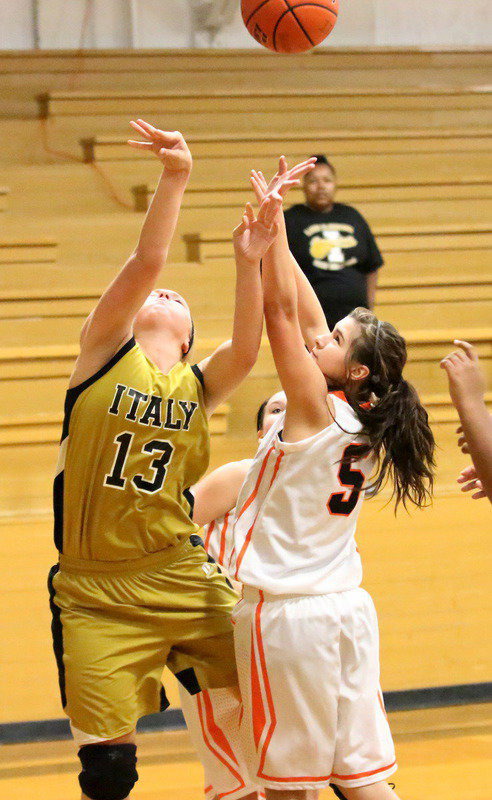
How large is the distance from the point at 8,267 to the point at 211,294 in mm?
1188

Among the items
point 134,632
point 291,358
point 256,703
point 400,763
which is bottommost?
point 400,763

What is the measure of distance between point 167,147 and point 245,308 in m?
0.41

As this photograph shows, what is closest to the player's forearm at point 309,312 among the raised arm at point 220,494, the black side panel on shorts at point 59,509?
the raised arm at point 220,494

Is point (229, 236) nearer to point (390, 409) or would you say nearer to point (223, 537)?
point (223, 537)

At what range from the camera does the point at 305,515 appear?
2.46 metres

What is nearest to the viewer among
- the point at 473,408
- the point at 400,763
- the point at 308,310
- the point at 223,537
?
the point at 473,408

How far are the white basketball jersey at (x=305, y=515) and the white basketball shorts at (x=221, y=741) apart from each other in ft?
1.31

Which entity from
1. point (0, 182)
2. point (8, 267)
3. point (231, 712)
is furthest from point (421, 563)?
point (0, 182)

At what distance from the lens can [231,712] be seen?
2.70 m

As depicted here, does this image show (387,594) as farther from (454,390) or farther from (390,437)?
(454,390)

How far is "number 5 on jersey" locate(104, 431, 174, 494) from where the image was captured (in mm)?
2527

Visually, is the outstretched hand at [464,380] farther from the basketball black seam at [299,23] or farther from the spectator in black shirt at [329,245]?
the spectator in black shirt at [329,245]

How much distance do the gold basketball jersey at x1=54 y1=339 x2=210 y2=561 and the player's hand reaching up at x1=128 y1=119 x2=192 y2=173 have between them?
0.43m

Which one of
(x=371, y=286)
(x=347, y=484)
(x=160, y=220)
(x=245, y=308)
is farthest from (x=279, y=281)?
(x=371, y=286)
